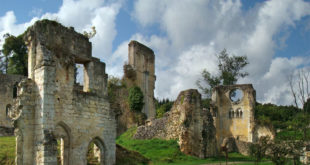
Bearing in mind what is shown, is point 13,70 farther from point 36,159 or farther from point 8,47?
point 36,159

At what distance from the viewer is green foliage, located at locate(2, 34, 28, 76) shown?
156ft

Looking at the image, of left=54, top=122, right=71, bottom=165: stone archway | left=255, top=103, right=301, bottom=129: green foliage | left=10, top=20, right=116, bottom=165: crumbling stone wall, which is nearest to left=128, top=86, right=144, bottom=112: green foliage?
A: left=255, top=103, right=301, bottom=129: green foliage

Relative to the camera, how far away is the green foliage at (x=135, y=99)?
42.1 metres

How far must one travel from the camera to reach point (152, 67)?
48.7 m

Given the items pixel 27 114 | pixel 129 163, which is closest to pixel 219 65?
pixel 129 163

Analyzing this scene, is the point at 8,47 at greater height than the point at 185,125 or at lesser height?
greater

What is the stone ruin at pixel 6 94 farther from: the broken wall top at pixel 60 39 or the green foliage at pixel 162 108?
the broken wall top at pixel 60 39

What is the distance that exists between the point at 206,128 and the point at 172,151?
4115mm

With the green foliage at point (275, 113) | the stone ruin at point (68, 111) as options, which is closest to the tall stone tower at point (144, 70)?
the green foliage at point (275, 113)

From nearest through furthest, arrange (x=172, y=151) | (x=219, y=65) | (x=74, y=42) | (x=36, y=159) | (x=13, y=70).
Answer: (x=36, y=159)
(x=74, y=42)
(x=172, y=151)
(x=13, y=70)
(x=219, y=65)

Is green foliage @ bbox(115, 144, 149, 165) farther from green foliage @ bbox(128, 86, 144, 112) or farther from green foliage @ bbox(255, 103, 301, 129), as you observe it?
green foliage @ bbox(255, 103, 301, 129)

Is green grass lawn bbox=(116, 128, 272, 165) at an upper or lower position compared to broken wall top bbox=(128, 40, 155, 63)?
lower

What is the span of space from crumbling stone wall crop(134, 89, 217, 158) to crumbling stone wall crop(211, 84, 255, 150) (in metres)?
17.9

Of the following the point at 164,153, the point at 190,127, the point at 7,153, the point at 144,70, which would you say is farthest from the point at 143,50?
the point at 7,153
